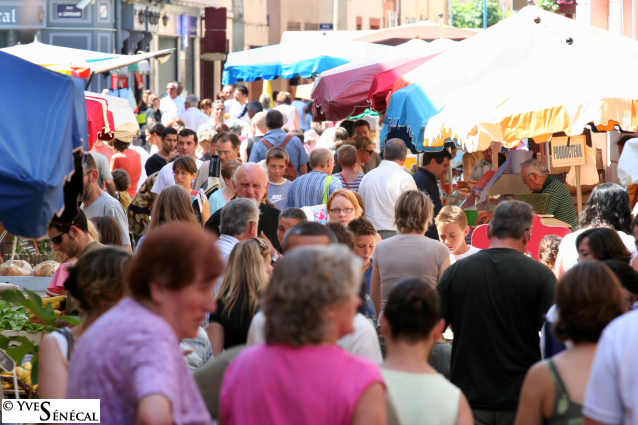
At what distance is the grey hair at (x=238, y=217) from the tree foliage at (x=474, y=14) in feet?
224

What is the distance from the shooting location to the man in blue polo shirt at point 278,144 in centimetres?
1128

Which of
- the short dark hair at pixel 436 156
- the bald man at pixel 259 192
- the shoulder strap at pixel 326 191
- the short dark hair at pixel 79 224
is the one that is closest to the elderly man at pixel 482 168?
the short dark hair at pixel 436 156

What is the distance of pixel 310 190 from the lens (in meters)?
8.61

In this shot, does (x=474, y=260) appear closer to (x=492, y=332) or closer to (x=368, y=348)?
(x=492, y=332)

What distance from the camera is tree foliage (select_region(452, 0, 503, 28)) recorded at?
71.5m

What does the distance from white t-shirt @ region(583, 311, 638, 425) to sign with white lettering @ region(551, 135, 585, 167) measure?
6.21 m

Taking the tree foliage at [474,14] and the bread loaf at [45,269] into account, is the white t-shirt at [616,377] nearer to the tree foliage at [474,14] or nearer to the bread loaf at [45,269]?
the bread loaf at [45,269]

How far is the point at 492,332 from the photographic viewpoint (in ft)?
14.6

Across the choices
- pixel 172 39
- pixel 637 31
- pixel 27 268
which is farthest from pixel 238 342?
pixel 172 39

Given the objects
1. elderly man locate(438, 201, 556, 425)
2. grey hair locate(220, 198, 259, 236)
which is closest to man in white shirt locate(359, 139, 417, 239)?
grey hair locate(220, 198, 259, 236)

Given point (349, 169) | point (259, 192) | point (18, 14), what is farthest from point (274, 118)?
point (18, 14)

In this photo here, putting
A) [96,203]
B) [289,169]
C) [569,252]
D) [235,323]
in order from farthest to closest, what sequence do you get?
[289,169] < [96,203] < [569,252] < [235,323]

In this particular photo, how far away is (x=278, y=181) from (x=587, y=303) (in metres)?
6.22

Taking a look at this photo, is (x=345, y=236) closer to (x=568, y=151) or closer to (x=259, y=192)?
(x=259, y=192)
